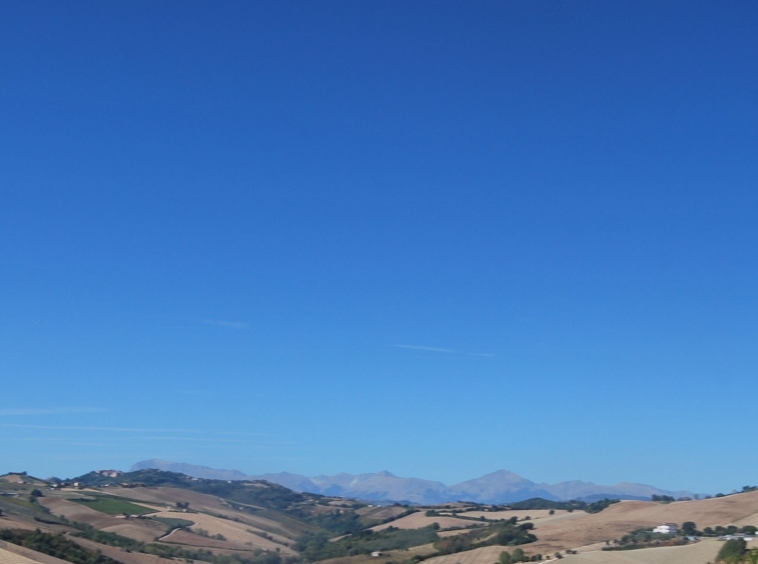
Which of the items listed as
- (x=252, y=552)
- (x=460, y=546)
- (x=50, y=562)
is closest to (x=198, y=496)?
(x=252, y=552)

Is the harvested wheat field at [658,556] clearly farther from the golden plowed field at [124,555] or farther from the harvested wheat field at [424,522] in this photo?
the harvested wheat field at [424,522]

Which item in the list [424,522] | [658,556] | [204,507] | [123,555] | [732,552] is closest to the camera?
[732,552]

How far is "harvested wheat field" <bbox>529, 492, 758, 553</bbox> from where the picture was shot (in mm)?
89625

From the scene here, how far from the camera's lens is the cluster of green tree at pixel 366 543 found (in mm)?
106863

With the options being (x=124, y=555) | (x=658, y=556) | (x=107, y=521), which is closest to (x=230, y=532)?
(x=107, y=521)

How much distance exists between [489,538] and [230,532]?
42820 millimetres

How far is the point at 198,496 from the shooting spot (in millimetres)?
173625

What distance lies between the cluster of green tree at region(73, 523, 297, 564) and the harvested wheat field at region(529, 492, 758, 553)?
3476cm

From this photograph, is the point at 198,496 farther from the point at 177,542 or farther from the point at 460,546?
the point at 460,546

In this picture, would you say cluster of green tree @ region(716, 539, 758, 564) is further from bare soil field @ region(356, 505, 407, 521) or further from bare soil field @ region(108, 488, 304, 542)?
bare soil field @ region(356, 505, 407, 521)

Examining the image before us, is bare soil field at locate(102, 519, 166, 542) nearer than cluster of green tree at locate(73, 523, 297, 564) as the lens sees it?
No

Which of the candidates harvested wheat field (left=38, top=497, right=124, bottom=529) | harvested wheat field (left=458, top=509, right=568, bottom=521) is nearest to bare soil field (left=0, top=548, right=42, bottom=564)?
harvested wheat field (left=38, top=497, right=124, bottom=529)

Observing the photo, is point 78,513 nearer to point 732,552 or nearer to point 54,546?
point 54,546

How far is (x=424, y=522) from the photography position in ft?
469
